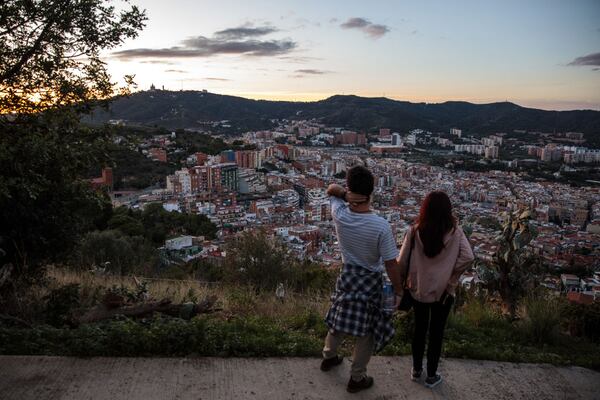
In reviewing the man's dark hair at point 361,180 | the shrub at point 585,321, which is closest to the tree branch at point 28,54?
the man's dark hair at point 361,180

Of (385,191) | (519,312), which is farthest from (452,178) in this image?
(519,312)

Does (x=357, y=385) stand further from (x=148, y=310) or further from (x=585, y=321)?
(x=585, y=321)

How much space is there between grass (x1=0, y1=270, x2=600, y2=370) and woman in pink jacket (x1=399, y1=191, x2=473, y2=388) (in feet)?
1.98

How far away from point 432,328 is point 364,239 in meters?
0.77

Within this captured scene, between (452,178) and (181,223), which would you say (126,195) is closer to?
(181,223)

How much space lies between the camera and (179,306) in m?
3.97

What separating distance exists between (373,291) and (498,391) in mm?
1054

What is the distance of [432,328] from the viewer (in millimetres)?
3031

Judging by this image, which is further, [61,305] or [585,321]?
[585,321]

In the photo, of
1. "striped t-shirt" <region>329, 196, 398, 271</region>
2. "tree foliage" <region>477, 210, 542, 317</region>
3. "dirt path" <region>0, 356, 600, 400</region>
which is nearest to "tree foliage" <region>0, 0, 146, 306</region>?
"dirt path" <region>0, 356, 600, 400</region>

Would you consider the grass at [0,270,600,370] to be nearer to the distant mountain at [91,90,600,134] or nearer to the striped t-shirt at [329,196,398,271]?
the striped t-shirt at [329,196,398,271]

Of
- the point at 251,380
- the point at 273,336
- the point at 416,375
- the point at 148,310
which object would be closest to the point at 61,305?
the point at 148,310

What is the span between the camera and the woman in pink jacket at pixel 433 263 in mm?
2826

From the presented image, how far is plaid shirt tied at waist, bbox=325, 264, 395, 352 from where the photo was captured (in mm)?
2809
